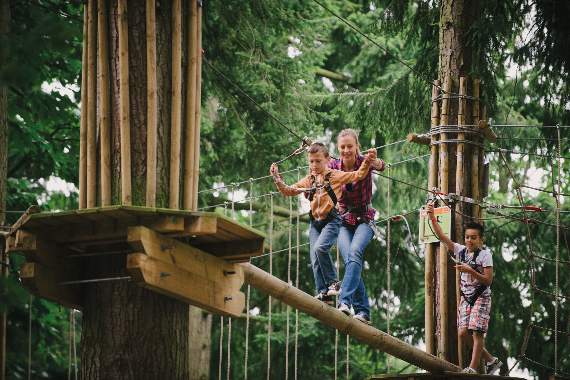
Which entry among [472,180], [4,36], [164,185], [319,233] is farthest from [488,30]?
[4,36]

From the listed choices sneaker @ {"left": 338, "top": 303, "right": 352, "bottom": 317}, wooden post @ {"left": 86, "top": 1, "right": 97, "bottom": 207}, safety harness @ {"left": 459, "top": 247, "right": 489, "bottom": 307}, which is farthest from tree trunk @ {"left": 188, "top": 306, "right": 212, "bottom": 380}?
wooden post @ {"left": 86, "top": 1, "right": 97, "bottom": 207}

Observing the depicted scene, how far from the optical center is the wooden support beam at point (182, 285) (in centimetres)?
480

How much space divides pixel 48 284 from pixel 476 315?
2.70m

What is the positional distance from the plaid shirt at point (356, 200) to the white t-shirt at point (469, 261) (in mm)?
595

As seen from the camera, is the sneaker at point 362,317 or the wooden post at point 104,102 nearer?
the wooden post at point 104,102

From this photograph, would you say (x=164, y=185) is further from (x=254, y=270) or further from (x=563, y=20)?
(x=563, y=20)

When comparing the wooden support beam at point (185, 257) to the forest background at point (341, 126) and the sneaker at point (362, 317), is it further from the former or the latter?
the forest background at point (341, 126)

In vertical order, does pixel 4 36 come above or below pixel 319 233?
above

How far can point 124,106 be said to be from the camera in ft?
17.1

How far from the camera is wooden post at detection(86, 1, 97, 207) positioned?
5.27m

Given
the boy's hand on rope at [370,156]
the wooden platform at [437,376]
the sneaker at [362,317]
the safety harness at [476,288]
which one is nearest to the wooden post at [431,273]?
the safety harness at [476,288]

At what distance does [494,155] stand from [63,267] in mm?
8772

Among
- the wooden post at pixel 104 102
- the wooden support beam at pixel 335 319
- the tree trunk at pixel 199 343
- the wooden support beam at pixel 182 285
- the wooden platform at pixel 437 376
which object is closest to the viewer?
the wooden support beam at pixel 182 285

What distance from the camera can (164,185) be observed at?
526 cm
